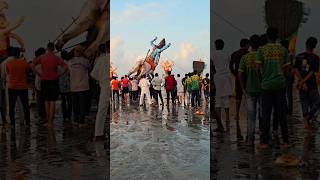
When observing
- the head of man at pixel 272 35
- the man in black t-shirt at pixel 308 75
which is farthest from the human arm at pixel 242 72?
the man in black t-shirt at pixel 308 75

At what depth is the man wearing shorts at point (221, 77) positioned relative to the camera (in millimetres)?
9375

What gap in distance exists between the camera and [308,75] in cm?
954

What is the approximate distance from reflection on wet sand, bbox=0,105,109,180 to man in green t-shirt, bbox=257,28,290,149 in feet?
7.57

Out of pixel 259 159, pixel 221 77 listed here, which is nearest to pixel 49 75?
pixel 221 77

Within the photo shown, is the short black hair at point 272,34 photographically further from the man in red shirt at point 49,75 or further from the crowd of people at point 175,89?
the crowd of people at point 175,89

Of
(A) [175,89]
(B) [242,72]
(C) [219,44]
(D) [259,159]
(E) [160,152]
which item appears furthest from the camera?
(A) [175,89]

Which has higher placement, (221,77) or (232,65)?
(232,65)

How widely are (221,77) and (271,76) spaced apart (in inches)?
89.6

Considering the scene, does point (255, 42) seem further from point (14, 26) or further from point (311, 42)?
point (14, 26)

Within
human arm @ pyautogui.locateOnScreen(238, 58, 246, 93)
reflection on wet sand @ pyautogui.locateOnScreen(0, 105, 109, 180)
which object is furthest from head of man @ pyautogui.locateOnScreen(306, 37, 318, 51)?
reflection on wet sand @ pyautogui.locateOnScreen(0, 105, 109, 180)

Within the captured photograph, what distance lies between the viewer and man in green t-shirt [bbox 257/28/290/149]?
23.9 feet

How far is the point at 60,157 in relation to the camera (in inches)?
265

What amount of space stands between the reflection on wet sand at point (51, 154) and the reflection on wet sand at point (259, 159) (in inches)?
53.5

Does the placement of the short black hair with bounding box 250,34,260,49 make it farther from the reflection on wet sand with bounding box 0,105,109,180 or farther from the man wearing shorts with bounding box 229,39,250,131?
the reflection on wet sand with bounding box 0,105,109,180
